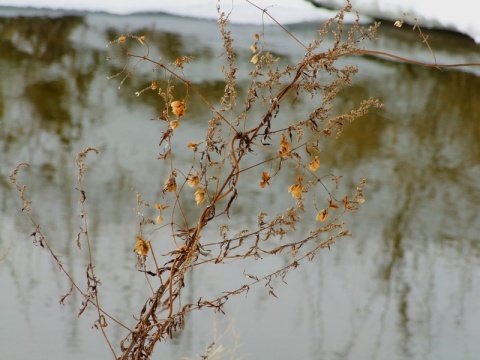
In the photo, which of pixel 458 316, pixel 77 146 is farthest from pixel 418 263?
pixel 77 146

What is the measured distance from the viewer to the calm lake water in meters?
2.55

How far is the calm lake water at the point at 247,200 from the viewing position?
2.55 m

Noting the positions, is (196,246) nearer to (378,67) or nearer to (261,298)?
(261,298)

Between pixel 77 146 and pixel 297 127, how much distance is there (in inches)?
81.2

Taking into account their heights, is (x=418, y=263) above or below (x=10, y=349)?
above

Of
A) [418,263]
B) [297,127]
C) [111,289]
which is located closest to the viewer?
[297,127]

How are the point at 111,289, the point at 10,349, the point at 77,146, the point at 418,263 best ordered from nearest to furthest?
the point at 10,349 → the point at 111,289 → the point at 418,263 → the point at 77,146

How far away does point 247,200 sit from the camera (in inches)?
117

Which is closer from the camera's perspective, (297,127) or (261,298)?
(297,127)

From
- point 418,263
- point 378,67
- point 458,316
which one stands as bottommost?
point 458,316

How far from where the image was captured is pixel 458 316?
2680 millimetres

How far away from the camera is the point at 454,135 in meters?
3.29

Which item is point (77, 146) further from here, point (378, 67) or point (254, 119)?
point (378, 67)

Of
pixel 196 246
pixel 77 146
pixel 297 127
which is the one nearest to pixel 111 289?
pixel 77 146
